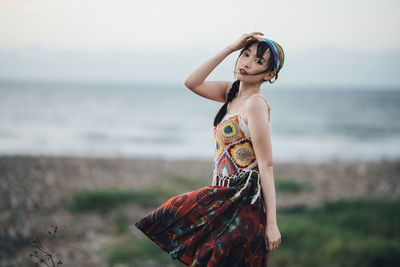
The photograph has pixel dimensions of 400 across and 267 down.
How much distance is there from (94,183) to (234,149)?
9.85 metres

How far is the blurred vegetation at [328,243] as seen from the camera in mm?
6980

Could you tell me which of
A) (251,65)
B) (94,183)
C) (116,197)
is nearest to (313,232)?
(116,197)

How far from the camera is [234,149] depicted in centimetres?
260

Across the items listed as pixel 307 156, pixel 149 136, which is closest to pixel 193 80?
pixel 307 156

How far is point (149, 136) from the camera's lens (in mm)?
27344

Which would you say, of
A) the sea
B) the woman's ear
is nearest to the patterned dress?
the woman's ear

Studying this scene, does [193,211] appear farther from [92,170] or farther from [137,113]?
[137,113]

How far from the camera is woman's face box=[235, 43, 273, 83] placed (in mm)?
2533

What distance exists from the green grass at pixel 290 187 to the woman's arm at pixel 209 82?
364 inches

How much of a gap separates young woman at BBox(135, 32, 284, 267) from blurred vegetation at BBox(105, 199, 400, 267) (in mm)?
4644

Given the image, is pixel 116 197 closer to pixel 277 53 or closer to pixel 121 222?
pixel 121 222

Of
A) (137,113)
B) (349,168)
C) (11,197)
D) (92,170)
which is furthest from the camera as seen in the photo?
(137,113)

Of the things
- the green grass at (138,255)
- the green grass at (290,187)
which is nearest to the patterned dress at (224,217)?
the green grass at (138,255)

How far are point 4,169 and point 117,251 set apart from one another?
659 cm
